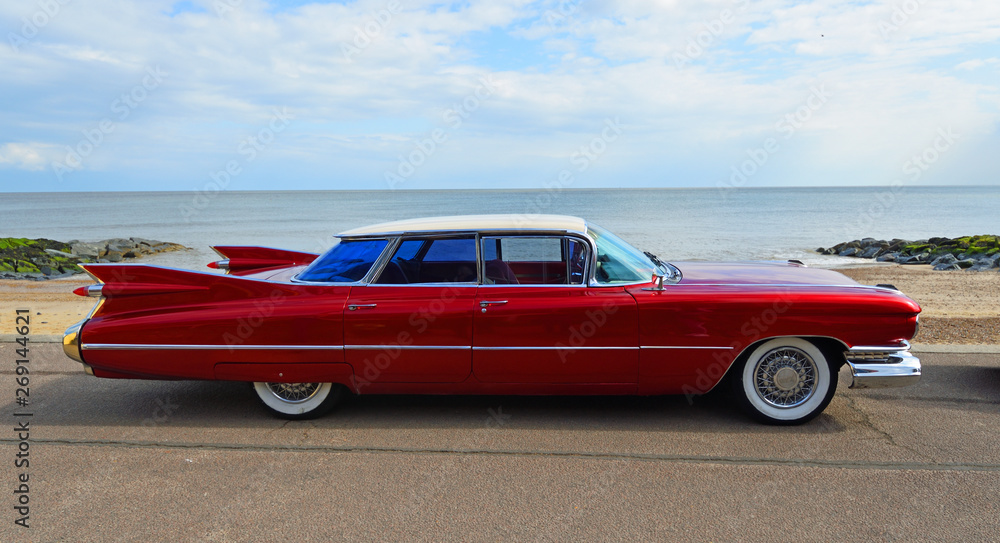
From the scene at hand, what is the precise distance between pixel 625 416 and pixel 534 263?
4.46 feet

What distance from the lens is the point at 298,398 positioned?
455cm

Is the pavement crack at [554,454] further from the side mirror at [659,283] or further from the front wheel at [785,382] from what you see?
the side mirror at [659,283]

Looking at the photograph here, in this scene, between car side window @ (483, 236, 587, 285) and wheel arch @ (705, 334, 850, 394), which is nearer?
wheel arch @ (705, 334, 850, 394)

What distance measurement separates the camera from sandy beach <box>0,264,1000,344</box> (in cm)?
742

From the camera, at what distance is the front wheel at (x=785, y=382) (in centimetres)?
430

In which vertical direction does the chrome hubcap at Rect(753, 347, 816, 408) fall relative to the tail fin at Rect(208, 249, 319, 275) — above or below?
below

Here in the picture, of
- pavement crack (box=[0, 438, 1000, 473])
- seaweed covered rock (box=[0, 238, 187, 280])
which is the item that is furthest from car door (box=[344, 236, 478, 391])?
seaweed covered rock (box=[0, 238, 187, 280])

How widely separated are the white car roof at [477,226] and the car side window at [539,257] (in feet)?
0.25

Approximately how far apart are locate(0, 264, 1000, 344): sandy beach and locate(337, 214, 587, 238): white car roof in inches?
187

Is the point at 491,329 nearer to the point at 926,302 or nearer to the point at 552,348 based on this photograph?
the point at 552,348

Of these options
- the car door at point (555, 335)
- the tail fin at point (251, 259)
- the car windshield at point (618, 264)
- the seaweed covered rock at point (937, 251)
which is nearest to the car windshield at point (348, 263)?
the car door at point (555, 335)

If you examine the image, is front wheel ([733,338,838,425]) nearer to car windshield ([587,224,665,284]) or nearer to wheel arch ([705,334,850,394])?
wheel arch ([705,334,850,394])

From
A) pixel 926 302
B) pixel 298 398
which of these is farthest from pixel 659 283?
pixel 926 302

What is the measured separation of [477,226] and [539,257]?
1.93 feet
